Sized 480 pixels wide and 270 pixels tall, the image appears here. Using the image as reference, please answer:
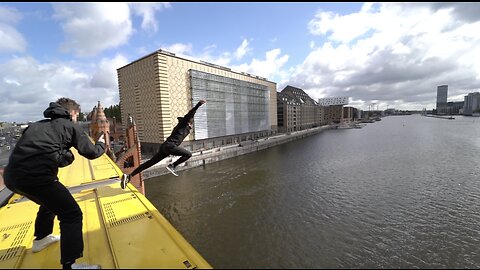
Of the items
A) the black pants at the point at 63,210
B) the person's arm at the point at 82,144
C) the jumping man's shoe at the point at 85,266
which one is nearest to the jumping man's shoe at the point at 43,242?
the black pants at the point at 63,210

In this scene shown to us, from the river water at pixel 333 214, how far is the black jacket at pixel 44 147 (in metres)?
2.67

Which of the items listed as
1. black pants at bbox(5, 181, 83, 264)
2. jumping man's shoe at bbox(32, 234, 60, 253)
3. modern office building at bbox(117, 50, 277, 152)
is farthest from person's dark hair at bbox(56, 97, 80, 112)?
modern office building at bbox(117, 50, 277, 152)

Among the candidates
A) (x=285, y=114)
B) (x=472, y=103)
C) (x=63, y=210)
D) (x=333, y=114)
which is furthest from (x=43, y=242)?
(x=472, y=103)

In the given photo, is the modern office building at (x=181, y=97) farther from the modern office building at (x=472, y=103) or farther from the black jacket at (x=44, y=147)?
the modern office building at (x=472, y=103)

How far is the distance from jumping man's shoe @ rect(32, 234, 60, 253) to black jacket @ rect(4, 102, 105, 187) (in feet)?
3.00

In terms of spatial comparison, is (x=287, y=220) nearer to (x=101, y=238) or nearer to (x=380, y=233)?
(x=380, y=233)

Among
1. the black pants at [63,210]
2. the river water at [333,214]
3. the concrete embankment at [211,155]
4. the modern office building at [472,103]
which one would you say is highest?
the modern office building at [472,103]

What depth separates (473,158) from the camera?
82.3ft

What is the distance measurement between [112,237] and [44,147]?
57.8 inches

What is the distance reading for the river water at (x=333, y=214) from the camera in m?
9.07

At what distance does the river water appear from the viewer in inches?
357

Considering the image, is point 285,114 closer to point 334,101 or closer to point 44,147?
point 44,147

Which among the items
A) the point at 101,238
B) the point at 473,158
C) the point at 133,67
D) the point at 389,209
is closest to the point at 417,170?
the point at 473,158

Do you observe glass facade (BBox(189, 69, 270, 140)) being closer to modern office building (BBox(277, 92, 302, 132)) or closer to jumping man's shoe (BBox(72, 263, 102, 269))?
modern office building (BBox(277, 92, 302, 132))
